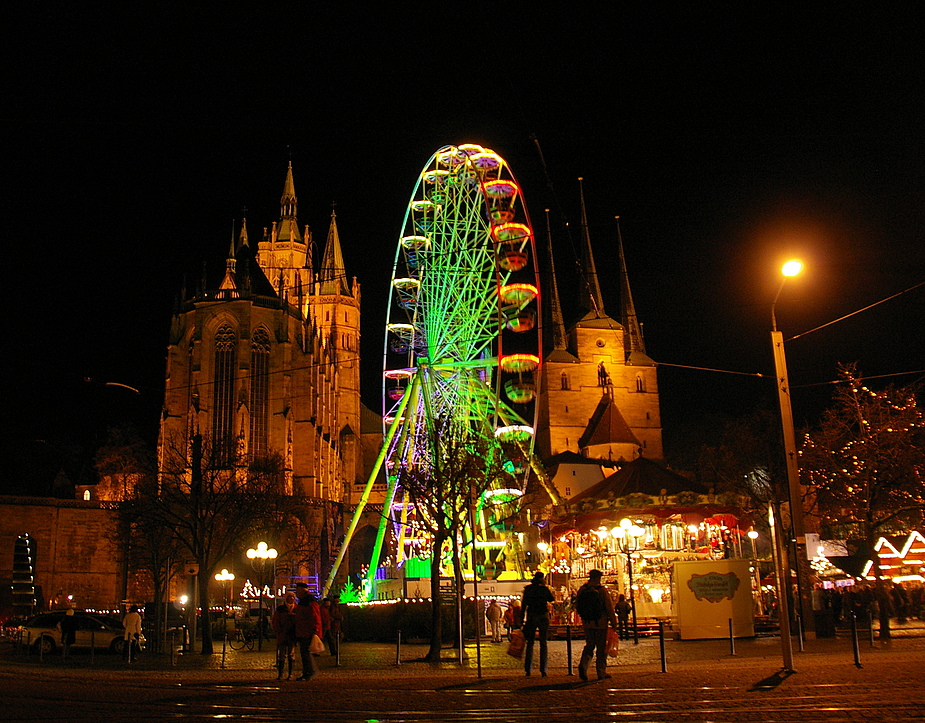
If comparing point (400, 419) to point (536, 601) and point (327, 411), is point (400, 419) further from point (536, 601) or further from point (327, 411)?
point (327, 411)

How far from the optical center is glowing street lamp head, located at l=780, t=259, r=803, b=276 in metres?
14.8

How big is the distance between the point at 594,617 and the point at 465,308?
827 inches

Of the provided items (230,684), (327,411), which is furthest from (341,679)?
(327,411)

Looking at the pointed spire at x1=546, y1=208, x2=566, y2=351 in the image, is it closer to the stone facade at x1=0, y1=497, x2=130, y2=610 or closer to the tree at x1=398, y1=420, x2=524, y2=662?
the stone facade at x1=0, y1=497, x2=130, y2=610

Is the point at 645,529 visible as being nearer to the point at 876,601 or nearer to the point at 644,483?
the point at 644,483

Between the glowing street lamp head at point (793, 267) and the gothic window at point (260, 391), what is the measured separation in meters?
52.8

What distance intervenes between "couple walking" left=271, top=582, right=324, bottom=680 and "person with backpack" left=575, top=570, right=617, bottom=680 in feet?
13.6

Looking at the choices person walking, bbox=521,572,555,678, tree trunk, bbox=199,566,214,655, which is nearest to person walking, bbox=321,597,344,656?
tree trunk, bbox=199,566,214,655

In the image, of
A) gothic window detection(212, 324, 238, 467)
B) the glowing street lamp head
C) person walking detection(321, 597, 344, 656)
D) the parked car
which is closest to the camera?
the glowing street lamp head

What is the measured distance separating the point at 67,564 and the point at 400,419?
3147cm

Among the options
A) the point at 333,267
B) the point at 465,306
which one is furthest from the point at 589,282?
the point at 465,306

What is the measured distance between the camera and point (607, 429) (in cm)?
8194

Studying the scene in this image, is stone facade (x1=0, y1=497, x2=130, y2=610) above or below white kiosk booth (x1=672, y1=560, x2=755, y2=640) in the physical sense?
above

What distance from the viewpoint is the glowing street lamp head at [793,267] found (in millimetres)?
14797
